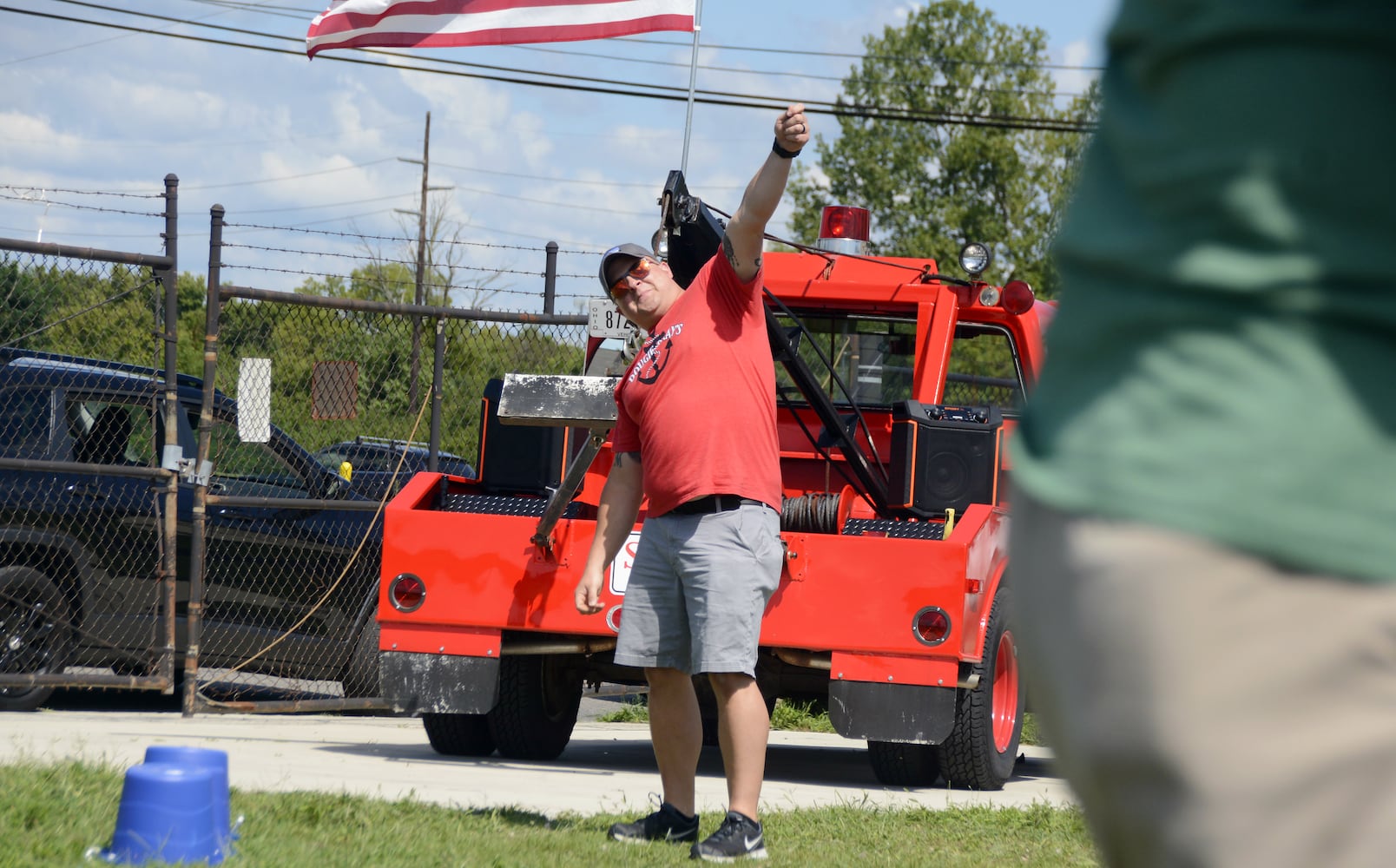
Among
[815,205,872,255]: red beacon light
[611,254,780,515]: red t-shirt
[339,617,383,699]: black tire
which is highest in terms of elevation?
[815,205,872,255]: red beacon light

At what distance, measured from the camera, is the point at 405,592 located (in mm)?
6996

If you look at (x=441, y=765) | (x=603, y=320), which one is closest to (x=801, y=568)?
(x=441, y=765)

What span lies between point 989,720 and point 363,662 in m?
4.35

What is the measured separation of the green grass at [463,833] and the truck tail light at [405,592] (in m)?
1.83

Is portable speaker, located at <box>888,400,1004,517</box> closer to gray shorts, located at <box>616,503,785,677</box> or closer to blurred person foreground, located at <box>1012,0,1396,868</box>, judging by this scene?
gray shorts, located at <box>616,503,785,677</box>

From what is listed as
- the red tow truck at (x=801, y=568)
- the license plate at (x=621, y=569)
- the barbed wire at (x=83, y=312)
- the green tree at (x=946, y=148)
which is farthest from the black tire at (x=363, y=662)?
the green tree at (x=946, y=148)

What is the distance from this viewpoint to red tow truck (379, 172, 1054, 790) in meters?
6.46

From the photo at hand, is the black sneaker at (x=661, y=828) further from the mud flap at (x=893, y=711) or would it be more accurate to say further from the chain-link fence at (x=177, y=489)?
the chain-link fence at (x=177, y=489)

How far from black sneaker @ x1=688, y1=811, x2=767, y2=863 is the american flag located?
521 centimetres

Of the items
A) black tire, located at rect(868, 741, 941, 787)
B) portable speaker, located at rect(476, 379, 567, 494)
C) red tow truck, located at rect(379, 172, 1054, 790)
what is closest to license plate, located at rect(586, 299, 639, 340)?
red tow truck, located at rect(379, 172, 1054, 790)

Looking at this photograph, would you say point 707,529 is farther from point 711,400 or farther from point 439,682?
point 439,682

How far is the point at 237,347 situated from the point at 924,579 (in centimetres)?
486

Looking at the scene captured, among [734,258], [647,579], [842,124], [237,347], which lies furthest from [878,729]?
[842,124]

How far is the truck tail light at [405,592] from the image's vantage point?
697 cm
